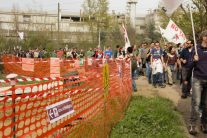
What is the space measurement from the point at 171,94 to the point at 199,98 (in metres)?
5.95

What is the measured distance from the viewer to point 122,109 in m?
10.0

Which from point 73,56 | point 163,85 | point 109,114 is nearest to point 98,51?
point 73,56

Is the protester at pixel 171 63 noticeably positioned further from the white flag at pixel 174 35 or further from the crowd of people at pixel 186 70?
the white flag at pixel 174 35

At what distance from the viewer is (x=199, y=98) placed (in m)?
8.02

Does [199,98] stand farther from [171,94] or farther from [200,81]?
[171,94]

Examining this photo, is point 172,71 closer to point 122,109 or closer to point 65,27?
point 122,109

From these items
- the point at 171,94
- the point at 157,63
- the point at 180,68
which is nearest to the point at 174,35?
the point at 157,63

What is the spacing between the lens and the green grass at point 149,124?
26.1 ft

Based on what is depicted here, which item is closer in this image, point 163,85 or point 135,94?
point 135,94

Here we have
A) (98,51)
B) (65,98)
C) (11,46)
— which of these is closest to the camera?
(65,98)

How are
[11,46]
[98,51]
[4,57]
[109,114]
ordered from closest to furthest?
[109,114] < [98,51] < [4,57] < [11,46]

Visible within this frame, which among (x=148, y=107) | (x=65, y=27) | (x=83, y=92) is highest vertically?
(x=65, y=27)

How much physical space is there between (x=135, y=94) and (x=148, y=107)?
2.97 metres

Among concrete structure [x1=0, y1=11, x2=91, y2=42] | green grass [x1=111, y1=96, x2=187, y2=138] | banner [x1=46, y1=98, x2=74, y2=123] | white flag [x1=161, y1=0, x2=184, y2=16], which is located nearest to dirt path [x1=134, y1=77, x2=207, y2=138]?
green grass [x1=111, y1=96, x2=187, y2=138]
